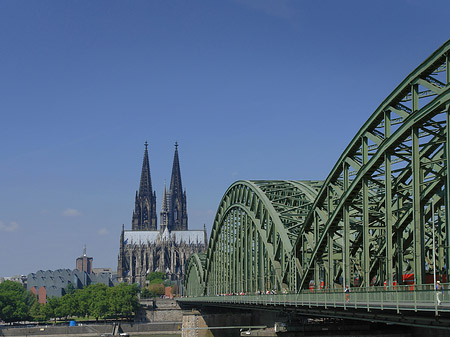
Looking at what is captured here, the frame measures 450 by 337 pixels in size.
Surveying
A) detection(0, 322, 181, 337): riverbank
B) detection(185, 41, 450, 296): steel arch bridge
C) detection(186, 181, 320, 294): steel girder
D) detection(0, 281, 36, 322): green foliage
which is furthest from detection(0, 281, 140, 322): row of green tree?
detection(185, 41, 450, 296): steel arch bridge

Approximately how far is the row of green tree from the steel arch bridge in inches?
4072

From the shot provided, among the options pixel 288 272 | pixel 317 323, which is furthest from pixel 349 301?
pixel 288 272

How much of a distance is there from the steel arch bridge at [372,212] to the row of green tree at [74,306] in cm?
10343

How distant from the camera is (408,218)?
41.2 meters

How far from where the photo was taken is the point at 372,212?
150 feet

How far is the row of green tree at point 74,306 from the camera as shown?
183 metres

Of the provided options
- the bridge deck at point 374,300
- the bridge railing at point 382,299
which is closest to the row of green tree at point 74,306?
the bridge deck at point 374,300

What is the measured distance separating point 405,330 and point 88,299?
15520 centimetres

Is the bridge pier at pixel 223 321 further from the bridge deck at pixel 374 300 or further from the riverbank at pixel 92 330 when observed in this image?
the riverbank at pixel 92 330

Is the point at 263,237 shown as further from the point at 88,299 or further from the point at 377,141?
the point at 88,299

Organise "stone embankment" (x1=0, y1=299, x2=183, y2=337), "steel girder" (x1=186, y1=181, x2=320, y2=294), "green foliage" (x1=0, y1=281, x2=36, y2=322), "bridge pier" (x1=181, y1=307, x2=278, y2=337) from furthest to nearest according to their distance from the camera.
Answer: "green foliage" (x1=0, y1=281, x2=36, y2=322), "stone embankment" (x1=0, y1=299, x2=183, y2=337), "bridge pier" (x1=181, y1=307, x2=278, y2=337), "steel girder" (x1=186, y1=181, x2=320, y2=294)

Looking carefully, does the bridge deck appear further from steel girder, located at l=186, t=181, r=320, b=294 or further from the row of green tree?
the row of green tree

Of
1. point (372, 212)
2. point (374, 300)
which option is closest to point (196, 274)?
point (372, 212)

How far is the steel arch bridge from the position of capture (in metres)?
35.9
